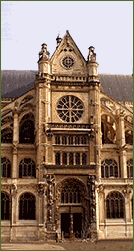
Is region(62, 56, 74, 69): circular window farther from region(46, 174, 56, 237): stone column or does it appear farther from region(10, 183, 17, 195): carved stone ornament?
region(10, 183, 17, 195): carved stone ornament

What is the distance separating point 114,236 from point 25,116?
16443 millimetres

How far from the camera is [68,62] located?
44281 mm

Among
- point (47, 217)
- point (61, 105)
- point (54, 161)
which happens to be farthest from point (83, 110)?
point (47, 217)

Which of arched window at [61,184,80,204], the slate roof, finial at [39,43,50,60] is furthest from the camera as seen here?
the slate roof

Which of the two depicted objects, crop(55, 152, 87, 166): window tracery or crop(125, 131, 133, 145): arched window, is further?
crop(125, 131, 133, 145): arched window

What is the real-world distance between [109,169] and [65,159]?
5144 millimetres

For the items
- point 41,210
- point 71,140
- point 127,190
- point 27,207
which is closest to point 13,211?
point 27,207

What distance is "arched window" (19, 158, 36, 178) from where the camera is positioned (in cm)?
4084

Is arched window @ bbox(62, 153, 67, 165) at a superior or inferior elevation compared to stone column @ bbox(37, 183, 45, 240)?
superior

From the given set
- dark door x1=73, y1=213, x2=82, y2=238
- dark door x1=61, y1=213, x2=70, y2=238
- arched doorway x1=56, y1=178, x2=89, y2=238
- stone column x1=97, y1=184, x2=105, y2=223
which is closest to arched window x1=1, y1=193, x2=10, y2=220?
arched doorway x1=56, y1=178, x2=89, y2=238

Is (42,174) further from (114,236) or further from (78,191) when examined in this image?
(114,236)

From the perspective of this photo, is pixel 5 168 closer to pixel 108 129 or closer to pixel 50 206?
pixel 50 206

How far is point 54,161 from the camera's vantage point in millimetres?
40094

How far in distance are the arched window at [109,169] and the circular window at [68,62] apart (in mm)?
11453
